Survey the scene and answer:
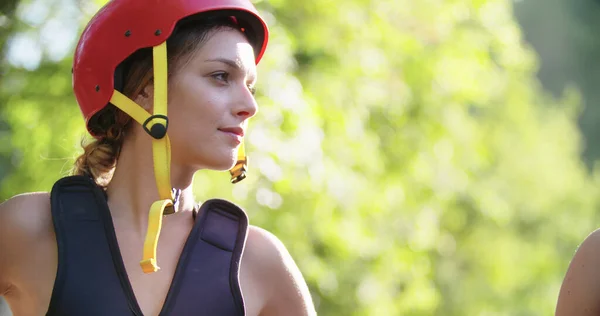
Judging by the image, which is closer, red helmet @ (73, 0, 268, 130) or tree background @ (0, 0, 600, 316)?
red helmet @ (73, 0, 268, 130)

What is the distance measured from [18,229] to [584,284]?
5.91 feet

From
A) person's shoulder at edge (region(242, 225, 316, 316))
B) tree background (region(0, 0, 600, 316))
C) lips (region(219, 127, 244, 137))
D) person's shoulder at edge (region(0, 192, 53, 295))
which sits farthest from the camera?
tree background (region(0, 0, 600, 316))

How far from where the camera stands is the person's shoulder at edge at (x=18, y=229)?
3033mm

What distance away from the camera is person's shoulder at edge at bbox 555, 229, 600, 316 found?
3.07 meters

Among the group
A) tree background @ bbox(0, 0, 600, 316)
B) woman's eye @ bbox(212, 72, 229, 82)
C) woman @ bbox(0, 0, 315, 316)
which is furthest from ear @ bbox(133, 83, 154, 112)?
tree background @ bbox(0, 0, 600, 316)

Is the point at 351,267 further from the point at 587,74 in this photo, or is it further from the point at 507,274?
the point at 587,74

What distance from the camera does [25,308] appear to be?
3.03 meters

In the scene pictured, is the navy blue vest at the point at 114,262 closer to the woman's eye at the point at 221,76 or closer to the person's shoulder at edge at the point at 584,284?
the woman's eye at the point at 221,76

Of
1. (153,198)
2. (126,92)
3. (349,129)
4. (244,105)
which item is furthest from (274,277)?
(349,129)

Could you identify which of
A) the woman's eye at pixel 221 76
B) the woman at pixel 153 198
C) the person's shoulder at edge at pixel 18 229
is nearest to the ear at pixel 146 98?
the woman at pixel 153 198

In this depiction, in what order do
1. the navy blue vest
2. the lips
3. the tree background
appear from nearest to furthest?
the navy blue vest < the lips < the tree background

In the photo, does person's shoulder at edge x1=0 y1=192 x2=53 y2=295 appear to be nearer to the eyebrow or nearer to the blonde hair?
the blonde hair

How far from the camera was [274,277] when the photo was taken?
3.27 meters

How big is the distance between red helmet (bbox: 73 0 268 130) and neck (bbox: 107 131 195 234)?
199 mm
